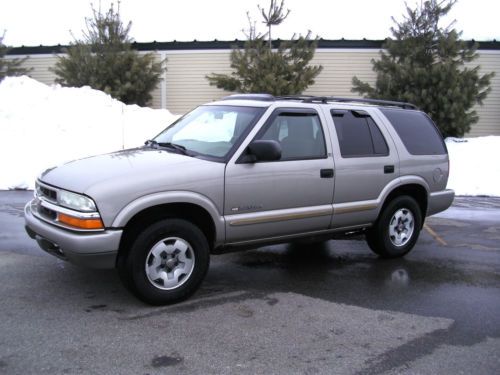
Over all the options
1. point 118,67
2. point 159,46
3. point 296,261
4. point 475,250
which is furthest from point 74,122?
point 475,250

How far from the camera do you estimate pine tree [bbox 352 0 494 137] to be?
1512 cm

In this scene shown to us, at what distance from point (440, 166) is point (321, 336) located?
3465 millimetres

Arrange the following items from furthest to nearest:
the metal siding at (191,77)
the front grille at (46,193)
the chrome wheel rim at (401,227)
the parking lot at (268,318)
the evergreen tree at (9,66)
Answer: the metal siding at (191,77) → the evergreen tree at (9,66) → the chrome wheel rim at (401,227) → the front grille at (46,193) → the parking lot at (268,318)

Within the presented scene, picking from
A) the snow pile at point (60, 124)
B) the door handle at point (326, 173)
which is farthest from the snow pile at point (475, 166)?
the snow pile at point (60, 124)

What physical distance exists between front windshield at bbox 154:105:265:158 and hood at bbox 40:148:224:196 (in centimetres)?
28

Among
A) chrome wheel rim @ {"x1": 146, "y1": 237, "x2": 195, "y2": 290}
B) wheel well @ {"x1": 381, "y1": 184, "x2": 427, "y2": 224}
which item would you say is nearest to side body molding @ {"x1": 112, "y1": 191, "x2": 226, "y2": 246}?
chrome wheel rim @ {"x1": 146, "y1": 237, "x2": 195, "y2": 290}

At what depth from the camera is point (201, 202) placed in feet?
14.6

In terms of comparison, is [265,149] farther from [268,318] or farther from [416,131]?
[416,131]

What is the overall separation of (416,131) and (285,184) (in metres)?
2.37

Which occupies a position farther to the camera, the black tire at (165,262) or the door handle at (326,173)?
the door handle at (326,173)

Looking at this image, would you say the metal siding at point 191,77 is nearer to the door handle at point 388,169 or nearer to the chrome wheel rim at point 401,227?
the chrome wheel rim at point 401,227

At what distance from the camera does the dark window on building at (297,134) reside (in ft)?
16.5

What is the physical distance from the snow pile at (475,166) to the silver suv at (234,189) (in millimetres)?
6470

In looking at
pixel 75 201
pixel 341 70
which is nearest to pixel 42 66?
pixel 341 70
